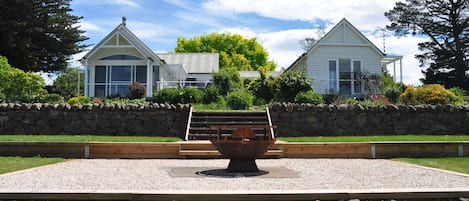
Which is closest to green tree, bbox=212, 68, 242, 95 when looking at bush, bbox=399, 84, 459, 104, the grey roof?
bush, bbox=399, 84, 459, 104

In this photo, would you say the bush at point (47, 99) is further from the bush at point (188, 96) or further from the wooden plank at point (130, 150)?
the wooden plank at point (130, 150)

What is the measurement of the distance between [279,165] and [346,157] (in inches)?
92.0

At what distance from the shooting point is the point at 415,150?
10.5m

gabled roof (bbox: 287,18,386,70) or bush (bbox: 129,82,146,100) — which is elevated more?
gabled roof (bbox: 287,18,386,70)

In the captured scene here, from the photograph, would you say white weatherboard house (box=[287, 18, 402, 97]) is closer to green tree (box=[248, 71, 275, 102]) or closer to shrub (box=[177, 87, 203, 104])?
green tree (box=[248, 71, 275, 102])

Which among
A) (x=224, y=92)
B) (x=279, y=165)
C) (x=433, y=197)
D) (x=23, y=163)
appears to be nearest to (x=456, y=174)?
(x=433, y=197)

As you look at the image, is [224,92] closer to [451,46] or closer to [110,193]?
[110,193]

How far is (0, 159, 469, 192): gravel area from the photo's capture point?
237 inches

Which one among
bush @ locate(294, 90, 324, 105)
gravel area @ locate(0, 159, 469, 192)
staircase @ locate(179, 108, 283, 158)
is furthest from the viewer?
bush @ locate(294, 90, 324, 105)

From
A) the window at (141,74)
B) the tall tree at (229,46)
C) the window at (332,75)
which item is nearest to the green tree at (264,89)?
the window at (332,75)

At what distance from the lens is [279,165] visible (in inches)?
364

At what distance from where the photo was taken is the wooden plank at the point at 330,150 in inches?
422

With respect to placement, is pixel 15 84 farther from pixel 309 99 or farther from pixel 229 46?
pixel 229 46

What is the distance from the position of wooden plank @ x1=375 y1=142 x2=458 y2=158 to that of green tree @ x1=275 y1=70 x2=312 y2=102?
8.80 meters
